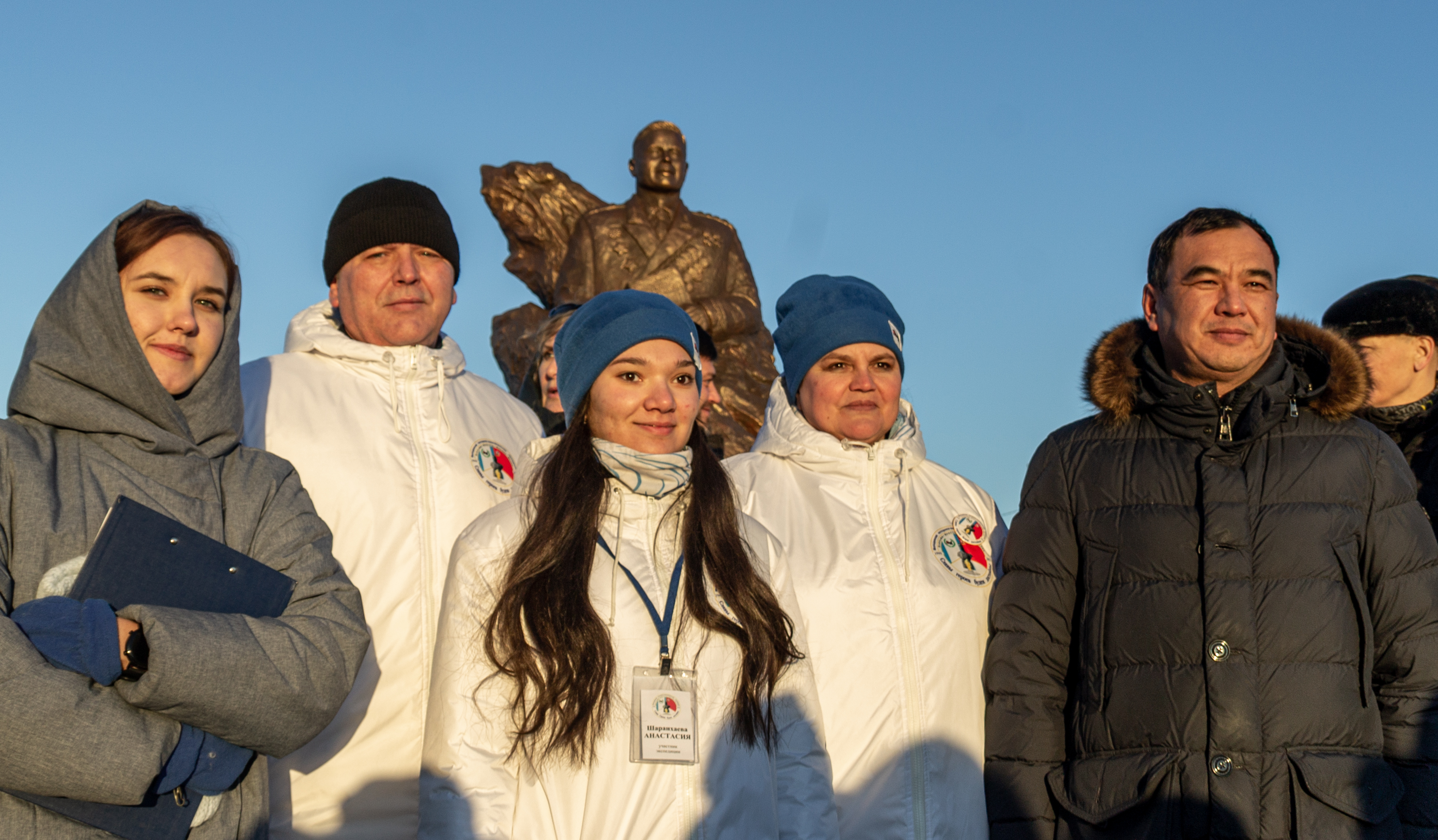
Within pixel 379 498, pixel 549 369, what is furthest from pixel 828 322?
pixel 549 369

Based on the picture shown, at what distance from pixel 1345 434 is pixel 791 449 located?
1463 mm

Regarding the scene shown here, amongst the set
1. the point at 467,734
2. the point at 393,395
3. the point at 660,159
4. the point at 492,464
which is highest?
the point at 660,159

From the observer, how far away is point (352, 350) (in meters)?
Result: 3.78

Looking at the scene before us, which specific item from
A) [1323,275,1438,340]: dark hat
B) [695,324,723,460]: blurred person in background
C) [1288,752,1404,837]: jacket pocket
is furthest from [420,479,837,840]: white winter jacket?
[1323,275,1438,340]: dark hat

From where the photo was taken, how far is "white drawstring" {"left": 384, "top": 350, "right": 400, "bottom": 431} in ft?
12.1

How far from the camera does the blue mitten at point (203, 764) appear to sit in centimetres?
232

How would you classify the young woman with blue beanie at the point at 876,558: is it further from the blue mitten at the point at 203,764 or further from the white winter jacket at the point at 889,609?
the blue mitten at the point at 203,764

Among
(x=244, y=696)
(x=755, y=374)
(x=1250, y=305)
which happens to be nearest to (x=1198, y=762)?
(x=1250, y=305)

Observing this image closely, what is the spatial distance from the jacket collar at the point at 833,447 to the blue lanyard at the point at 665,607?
0.79m

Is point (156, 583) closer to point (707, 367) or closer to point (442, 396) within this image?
point (442, 396)

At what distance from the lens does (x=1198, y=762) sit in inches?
117

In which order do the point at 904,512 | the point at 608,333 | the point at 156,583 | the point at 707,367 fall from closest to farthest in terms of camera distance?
the point at 156,583 < the point at 608,333 < the point at 904,512 < the point at 707,367

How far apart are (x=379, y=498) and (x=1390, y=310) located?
338 centimetres

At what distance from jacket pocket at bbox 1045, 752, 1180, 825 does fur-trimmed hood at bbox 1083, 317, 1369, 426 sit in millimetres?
894
